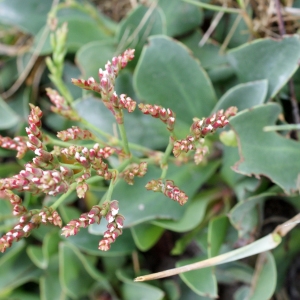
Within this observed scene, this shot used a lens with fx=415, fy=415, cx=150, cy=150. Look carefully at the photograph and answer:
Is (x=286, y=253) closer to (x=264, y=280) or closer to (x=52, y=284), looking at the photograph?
(x=264, y=280)

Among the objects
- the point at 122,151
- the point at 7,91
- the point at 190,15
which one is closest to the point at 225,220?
the point at 122,151

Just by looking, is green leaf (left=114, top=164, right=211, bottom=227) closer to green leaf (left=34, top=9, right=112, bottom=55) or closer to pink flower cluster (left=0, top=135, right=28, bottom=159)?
pink flower cluster (left=0, top=135, right=28, bottom=159)

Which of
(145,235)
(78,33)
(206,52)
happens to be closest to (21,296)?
(145,235)

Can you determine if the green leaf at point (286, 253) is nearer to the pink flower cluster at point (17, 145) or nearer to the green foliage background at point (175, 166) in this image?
the green foliage background at point (175, 166)

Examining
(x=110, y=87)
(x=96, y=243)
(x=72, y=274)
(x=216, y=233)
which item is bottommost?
(x=72, y=274)

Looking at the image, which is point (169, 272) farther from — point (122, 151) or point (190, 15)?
point (190, 15)

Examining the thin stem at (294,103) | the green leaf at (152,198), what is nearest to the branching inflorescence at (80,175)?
the green leaf at (152,198)
